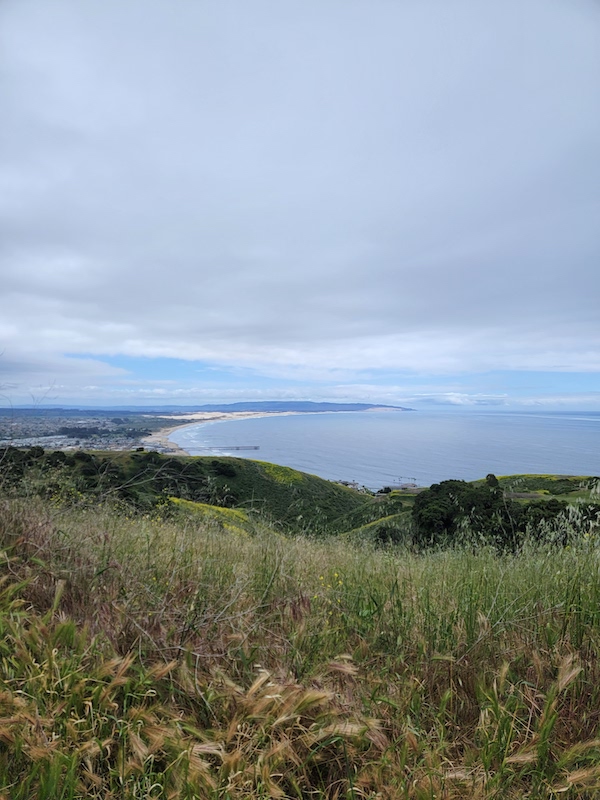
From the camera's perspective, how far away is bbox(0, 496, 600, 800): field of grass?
60.8 inches

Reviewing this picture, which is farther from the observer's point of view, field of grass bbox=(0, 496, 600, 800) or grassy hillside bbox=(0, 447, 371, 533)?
grassy hillside bbox=(0, 447, 371, 533)

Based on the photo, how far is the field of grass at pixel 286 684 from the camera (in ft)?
5.07

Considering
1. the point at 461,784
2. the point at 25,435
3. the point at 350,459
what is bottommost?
the point at 350,459

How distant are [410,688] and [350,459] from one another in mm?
91634

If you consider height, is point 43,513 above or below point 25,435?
below

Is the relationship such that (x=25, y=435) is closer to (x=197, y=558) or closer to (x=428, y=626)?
(x=197, y=558)

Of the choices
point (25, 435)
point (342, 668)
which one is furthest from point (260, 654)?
point (25, 435)

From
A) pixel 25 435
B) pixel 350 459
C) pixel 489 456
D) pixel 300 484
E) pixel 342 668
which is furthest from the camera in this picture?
pixel 350 459

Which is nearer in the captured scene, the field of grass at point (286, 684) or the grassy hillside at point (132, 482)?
the field of grass at point (286, 684)

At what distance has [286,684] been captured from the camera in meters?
1.86

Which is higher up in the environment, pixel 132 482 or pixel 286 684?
pixel 132 482

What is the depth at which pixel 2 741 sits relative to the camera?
1589 mm

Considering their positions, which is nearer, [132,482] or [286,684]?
[286,684]

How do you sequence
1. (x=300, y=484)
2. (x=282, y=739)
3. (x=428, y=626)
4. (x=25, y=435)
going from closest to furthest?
1. (x=282, y=739)
2. (x=428, y=626)
3. (x=25, y=435)
4. (x=300, y=484)
